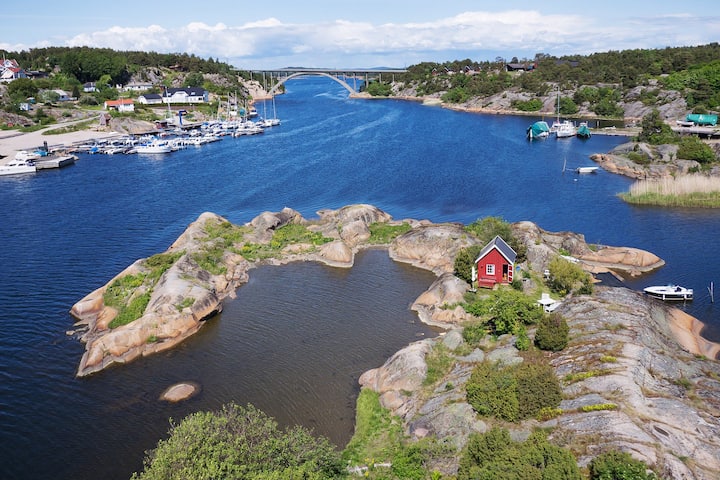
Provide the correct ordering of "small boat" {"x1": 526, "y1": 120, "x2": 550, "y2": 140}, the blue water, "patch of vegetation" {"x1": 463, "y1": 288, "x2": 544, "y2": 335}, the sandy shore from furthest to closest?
1. "small boat" {"x1": 526, "y1": 120, "x2": 550, "y2": 140}
2. the sandy shore
3. "patch of vegetation" {"x1": 463, "y1": 288, "x2": 544, "y2": 335}
4. the blue water

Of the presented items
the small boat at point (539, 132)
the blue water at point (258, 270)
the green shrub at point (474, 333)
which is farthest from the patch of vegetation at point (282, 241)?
the small boat at point (539, 132)

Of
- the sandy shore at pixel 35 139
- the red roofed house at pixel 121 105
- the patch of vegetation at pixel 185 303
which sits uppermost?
the red roofed house at pixel 121 105

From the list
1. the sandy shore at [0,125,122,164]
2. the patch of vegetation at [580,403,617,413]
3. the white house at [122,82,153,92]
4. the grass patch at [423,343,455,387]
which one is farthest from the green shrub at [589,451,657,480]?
the white house at [122,82,153,92]

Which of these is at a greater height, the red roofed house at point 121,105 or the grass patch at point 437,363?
the red roofed house at point 121,105

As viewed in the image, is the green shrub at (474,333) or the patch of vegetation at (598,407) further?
the green shrub at (474,333)

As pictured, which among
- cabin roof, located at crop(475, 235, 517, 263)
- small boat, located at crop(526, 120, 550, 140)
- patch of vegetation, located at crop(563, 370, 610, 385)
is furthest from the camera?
small boat, located at crop(526, 120, 550, 140)

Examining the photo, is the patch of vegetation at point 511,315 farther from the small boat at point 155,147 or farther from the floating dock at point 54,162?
the small boat at point 155,147

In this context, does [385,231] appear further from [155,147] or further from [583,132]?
[583,132]

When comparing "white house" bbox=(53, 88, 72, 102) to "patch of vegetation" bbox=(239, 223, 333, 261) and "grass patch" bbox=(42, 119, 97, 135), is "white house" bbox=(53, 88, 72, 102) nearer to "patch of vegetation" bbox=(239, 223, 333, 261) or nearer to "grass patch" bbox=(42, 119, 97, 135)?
"grass patch" bbox=(42, 119, 97, 135)
